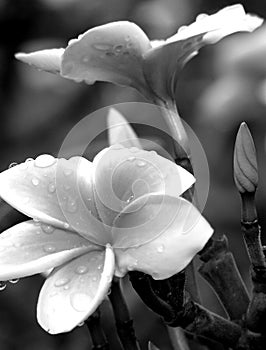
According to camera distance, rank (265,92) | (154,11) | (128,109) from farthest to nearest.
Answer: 1. (154,11)
2. (128,109)
3. (265,92)

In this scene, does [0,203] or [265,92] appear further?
[265,92]

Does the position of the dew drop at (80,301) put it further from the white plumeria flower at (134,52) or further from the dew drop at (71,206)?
the white plumeria flower at (134,52)

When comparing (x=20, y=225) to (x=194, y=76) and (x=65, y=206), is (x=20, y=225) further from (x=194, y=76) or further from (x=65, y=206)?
(x=194, y=76)

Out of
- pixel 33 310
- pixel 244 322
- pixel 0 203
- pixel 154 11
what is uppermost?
pixel 0 203

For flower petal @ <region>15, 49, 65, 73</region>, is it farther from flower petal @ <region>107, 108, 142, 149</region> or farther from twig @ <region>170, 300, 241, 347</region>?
twig @ <region>170, 300, 241, 347</region>

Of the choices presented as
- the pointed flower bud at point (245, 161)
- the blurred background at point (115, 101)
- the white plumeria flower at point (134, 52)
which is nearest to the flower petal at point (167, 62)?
the white plumeria flower at point (134, 52)

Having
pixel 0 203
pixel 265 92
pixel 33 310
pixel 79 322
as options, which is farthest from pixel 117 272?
pixel 33 310

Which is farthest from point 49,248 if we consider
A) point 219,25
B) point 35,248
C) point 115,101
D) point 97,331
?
point 115,101
